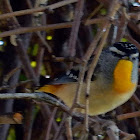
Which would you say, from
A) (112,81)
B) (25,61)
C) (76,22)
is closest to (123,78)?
(112,81)

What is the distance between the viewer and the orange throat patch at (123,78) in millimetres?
1931

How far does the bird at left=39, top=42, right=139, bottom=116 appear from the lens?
75.9 inches

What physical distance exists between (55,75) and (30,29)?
0.40 m

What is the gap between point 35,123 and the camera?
220 cm

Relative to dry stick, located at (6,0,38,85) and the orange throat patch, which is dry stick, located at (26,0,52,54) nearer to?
dry stick, located at (6,0,38,85)

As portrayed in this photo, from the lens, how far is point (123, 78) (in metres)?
1.95

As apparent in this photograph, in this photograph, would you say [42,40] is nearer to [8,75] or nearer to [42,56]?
[42,56]

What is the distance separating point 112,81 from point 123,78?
47mm

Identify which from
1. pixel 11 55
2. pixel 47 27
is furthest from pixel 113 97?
pixel 11 55

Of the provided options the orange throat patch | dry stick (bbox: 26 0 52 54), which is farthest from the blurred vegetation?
the orange throat patch

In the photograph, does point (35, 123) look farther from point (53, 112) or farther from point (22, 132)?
point (53, 112)

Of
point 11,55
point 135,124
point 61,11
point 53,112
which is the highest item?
point 61,11

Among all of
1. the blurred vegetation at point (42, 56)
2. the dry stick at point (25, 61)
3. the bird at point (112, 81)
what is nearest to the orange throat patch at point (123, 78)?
the bird at point (112, 81)

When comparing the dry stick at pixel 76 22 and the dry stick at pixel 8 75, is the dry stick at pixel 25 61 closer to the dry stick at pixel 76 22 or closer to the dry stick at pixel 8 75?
the dry stick at pixel 8 75
